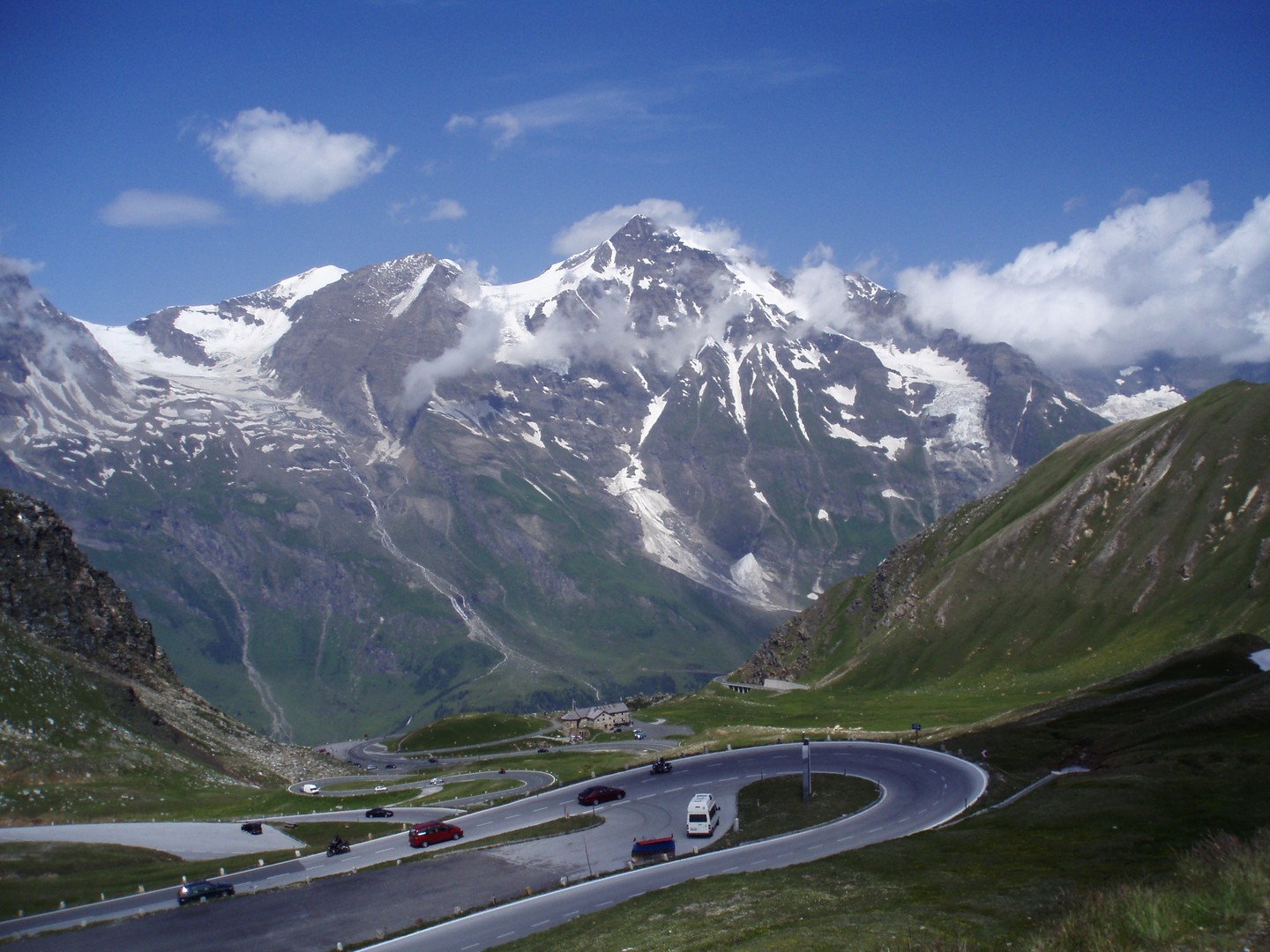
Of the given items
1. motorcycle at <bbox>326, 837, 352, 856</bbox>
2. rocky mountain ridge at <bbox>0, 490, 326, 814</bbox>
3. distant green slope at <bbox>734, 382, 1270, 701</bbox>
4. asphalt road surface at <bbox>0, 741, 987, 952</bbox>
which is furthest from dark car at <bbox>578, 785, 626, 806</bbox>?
distant green slope at <bbox>734, 382, 1270, 701</bbox>

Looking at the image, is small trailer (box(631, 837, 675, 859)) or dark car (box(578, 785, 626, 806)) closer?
small trailer (box(631, 837, 675, 859))

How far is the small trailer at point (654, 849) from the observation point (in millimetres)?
60469

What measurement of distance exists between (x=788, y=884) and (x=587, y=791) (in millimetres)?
34438

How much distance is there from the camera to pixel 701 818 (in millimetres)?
64875

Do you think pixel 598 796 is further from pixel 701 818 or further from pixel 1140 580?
pixel 1140 580

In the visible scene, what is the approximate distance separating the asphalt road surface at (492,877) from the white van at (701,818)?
116 centimetres

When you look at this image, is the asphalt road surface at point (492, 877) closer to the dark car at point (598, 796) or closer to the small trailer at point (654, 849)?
the dark car at point (598, 796)

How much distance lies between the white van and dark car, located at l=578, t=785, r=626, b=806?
42.8 ft

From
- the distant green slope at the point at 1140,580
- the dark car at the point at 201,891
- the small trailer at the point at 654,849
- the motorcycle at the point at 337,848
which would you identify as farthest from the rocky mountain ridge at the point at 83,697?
the distant green slope at the point at 1140,580

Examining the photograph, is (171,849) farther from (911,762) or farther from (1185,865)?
(1185,865)

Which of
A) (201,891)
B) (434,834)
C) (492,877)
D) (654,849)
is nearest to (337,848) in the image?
(434,834)

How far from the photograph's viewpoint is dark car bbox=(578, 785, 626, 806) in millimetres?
78062

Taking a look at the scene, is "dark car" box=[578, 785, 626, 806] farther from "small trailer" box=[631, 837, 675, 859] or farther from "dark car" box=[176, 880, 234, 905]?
"dark car" box=[176, 880, 234, 905]

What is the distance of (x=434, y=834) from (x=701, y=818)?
67.8ft
